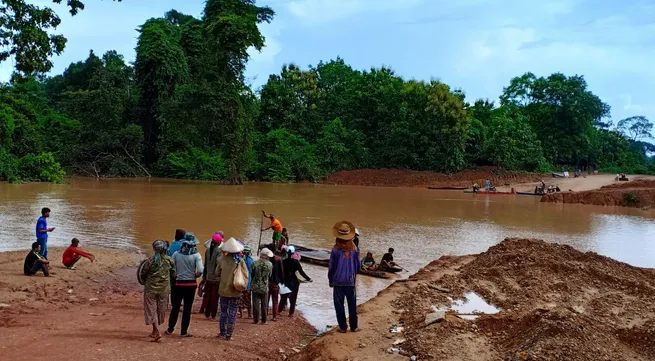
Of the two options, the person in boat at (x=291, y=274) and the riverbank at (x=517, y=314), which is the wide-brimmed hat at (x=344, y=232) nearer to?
the riverbank at (x=517, y=314)

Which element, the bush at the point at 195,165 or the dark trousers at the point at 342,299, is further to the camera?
the bush at the point at 195,165

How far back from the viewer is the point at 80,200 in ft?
95.0

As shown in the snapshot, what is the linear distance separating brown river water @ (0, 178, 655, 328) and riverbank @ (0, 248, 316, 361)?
5.15 feet

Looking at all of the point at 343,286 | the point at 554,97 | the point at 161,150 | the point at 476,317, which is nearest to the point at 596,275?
the point at 476,317

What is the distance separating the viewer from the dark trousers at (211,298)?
8.73 metres

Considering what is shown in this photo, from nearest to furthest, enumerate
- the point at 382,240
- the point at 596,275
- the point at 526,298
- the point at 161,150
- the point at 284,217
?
the point at 526,298 < the point at 596,275 < the point at 382,240 < the point at 284,217 < the point at 161,150

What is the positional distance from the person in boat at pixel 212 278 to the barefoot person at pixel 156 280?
49.2 inches

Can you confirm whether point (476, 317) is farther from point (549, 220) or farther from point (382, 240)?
point (549, 220)

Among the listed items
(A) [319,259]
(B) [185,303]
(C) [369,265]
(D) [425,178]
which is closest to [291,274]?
(B) [185,303]

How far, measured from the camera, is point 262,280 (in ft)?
27.9

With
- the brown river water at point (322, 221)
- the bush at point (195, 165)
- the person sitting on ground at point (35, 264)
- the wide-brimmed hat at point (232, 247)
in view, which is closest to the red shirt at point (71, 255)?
Answer: the person sitting on ground at point (35, 264)

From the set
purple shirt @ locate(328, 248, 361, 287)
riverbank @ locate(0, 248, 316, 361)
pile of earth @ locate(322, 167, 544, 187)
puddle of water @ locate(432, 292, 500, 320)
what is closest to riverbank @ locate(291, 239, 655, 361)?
puddle of water @ locate(432, 292, 500, 320)

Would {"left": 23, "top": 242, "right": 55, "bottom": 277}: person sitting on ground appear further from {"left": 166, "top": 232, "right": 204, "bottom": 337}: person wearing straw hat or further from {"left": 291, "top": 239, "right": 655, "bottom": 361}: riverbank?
{"left": 291, "top": 239, "right": 655, "bottom": 361}: riverbank

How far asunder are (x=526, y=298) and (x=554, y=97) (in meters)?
56.2
